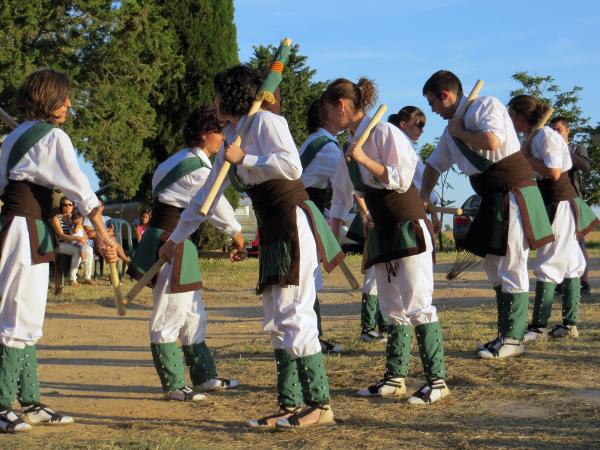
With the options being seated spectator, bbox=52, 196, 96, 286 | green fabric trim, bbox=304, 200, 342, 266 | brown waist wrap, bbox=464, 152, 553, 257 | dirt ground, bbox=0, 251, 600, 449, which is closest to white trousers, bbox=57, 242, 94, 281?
seated spectator, bbox=52, 196, 96, 286

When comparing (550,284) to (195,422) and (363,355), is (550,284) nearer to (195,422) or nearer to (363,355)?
(363,355)

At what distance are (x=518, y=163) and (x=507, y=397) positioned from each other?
183 cm

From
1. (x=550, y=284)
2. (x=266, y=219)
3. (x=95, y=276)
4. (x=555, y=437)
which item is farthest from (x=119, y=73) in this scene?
(x=555, y=437)

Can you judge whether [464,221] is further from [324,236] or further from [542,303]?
[324,236]

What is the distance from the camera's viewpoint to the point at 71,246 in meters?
13.6

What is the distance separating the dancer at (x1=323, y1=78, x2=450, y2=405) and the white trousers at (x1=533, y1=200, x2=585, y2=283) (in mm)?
2170

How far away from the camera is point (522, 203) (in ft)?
20.2

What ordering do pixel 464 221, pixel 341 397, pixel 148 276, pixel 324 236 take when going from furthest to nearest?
pixel 464 221 → pixel 341 397 → pixel 148 276 → pixel 324 236

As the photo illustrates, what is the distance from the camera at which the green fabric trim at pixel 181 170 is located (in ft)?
18.1

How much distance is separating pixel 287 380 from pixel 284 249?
0.70 metres

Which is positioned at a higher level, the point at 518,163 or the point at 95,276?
the point at 518,163

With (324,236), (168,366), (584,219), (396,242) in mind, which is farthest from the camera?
(584,219)

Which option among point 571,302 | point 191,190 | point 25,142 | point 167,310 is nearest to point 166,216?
point 191,190

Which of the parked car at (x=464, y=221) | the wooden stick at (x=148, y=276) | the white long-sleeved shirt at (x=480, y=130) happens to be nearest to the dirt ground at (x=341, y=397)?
the wooden stick at (x=148, y=276)
